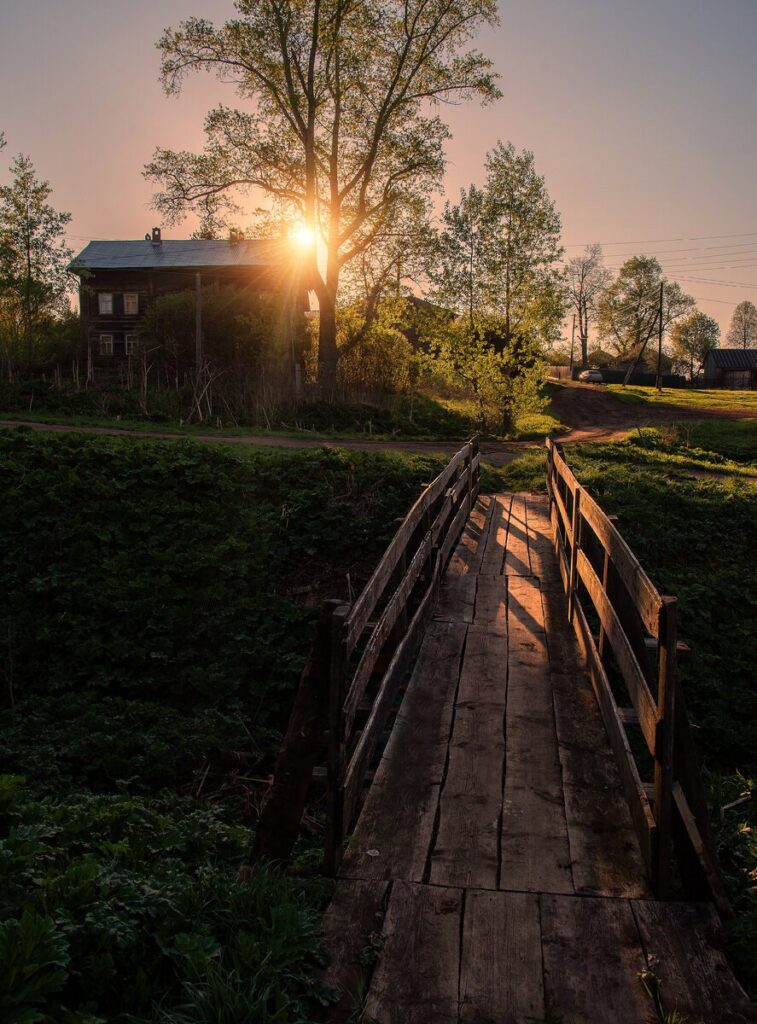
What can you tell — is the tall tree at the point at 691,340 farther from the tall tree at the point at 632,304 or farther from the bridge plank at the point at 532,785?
the bridge plank at the point at 532,785

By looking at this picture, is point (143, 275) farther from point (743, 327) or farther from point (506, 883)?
point (743, 327)

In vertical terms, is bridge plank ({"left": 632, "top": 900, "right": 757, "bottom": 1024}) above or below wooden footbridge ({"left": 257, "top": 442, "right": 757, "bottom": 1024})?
below

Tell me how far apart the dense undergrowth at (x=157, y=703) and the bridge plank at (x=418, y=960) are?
242 mm

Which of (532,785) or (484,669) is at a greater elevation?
(484,669)

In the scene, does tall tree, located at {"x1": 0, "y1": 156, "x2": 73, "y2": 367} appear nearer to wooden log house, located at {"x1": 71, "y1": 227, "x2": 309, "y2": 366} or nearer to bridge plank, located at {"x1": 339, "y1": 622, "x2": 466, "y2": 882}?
wooden log house, located at {"x1": 71, "y1": 227, "x2": 309, "y2": 366}

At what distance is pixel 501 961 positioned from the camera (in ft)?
9.83

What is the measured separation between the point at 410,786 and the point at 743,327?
140 meters

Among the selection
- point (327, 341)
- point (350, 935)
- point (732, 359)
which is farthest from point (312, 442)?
point (732, 359)

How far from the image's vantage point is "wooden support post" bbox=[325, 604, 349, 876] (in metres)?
3.54

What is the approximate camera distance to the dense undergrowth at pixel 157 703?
2783 millimetres

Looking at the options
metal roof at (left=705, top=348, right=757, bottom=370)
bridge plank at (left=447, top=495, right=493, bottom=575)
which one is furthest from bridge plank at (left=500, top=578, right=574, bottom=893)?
metal roof at (left=705, top=348, right=757, bottom=370)

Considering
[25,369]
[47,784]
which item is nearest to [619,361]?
[25,369]

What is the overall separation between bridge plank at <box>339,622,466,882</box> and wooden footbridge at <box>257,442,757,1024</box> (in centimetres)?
1

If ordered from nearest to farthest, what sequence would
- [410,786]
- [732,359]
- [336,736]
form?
[336,736] → [410,786] → [732,359]
